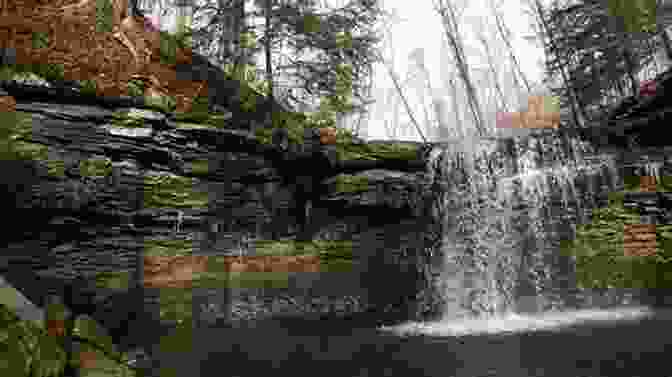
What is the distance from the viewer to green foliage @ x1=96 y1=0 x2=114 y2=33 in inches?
342

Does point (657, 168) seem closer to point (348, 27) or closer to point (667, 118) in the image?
point (667, 118)

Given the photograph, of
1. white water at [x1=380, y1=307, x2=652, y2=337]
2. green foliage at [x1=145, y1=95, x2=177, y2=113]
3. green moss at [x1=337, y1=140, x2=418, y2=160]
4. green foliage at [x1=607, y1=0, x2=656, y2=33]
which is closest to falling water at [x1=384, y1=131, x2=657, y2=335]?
white water at [x1=380, y1=307, x2=652, y2=337]

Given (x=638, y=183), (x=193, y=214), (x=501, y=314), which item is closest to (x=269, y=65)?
(x=193, y=214)

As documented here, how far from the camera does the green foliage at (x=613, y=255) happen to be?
380 inches

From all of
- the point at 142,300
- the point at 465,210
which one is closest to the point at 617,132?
the point at 465,210

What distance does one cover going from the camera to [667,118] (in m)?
10.9

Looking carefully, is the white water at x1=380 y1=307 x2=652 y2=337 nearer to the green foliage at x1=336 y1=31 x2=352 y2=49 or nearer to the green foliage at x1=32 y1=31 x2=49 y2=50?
the green foliage at x1=336 y1=31 x2=352 y2=49

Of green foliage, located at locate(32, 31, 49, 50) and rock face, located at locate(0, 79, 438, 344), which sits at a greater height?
green foliage, located at locate(32, 31, 49, 50)

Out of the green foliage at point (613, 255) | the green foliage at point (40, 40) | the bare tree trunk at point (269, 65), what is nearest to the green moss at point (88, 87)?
the green foliage at point (40, 40)

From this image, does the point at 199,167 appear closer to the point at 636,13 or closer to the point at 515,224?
the point at 515,224

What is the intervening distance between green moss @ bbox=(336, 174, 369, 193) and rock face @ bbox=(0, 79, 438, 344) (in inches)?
1.3

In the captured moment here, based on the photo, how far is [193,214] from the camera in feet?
29.0

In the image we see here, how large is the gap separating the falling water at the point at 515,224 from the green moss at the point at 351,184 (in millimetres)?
2366

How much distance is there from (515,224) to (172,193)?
9133mm
